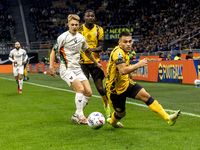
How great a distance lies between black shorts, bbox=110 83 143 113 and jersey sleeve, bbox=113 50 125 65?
1.86 ft

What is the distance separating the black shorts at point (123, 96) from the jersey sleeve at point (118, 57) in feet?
1.86

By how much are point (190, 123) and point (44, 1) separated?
52.3 metres

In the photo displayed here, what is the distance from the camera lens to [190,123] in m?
7.52

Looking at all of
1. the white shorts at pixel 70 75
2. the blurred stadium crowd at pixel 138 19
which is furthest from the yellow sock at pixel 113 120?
the blurred stadium crowd at pixel 138 19

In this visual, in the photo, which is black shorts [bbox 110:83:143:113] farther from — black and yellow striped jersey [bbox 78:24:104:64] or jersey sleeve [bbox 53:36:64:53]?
black and yellow striped jersey [bbox 78:24:104:64]

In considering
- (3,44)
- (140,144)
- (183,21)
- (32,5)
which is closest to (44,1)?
(32,5)

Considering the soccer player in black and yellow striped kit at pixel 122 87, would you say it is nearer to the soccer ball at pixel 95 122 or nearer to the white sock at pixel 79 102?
the soccer ball at pixel 95 122

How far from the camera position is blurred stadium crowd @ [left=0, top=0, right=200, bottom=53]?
106 feet

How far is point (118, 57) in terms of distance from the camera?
6578mm

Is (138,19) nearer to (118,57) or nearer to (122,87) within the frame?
(122,87)

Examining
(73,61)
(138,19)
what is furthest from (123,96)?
(138,19)

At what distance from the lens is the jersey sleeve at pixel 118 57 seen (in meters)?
6.52

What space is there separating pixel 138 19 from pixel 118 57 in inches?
1647

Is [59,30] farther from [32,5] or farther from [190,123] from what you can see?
[190,123]
